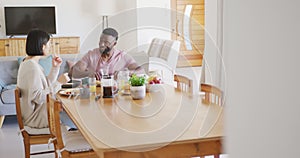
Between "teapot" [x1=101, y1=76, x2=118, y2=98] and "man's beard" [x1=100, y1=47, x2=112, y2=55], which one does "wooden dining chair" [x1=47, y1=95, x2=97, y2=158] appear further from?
"man's beard" [x1=100, y1=47, x2=112, y2=55]

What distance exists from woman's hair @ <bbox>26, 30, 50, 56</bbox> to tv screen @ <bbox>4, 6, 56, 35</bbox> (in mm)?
4442

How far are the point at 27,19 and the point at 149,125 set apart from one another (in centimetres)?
593

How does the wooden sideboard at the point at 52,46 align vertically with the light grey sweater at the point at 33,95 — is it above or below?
above

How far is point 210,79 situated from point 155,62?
5.52ft

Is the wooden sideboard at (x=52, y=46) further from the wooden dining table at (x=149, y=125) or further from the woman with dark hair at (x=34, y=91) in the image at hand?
the wooden dining table at (x=149, y=125)

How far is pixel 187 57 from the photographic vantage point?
8.64m

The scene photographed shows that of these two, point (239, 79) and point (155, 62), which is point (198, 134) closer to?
point (239, 79)

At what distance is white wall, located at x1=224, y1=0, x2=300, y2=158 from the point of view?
1.35 ft

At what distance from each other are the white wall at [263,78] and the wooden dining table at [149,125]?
1.14 meters

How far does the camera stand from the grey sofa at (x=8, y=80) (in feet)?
13.3

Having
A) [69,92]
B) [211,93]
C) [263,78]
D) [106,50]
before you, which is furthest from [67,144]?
[263,78]

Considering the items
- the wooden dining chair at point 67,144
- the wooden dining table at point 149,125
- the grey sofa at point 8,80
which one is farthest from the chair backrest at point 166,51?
the wooden dining chair at point 67,144

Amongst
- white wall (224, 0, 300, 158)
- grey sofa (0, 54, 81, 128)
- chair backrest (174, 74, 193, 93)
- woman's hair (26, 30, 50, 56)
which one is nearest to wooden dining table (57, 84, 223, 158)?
chair backrest (174, 74, 193, 93)

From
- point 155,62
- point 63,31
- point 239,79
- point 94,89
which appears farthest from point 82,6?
point 239,79
